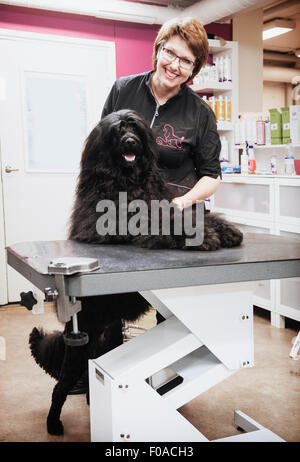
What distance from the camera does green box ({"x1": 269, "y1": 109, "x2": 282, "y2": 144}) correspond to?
12.1 feet

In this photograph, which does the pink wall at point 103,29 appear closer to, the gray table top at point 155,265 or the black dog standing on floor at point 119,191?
the black dog standing on floor at point 119,191

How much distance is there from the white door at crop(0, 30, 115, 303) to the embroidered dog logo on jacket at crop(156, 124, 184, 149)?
2372mm

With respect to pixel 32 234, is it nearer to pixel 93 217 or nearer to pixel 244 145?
pixel 244 145

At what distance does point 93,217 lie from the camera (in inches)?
61.0

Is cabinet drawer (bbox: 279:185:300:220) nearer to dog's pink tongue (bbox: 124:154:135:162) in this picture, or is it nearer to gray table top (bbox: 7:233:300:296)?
gray table top (bbox: 7:233:300:296)

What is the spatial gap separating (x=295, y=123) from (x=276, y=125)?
0.68 feet

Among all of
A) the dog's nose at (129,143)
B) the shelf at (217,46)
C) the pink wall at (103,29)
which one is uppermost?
the pink wall at (103,29)

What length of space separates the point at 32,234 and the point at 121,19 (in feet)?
6.50

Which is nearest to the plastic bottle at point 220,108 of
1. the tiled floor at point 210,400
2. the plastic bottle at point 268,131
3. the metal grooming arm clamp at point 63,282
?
the plastic bottle at point 268,131

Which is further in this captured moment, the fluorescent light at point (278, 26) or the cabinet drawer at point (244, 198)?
the fluorescent light at point (278, 26)

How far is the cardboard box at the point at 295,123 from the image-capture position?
11.5ft

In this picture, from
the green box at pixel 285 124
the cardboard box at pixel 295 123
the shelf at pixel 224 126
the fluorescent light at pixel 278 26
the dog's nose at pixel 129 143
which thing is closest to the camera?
the dog's nose at pixel 129 143

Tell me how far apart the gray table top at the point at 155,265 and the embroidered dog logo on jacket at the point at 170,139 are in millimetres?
499

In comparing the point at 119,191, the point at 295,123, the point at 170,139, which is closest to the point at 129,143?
the point at 119,191
